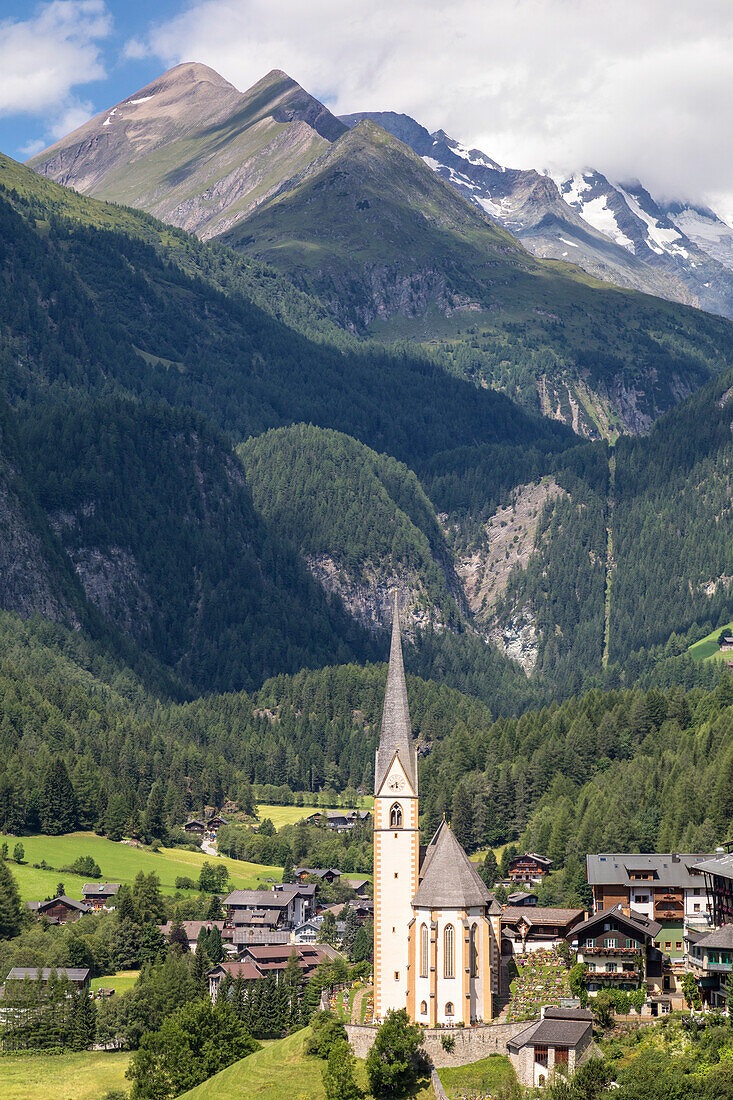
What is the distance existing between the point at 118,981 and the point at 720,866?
248ft

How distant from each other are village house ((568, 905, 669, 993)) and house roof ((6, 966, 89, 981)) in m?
65.0

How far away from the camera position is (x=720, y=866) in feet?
467

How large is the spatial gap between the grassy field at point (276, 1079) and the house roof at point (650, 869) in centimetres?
3134

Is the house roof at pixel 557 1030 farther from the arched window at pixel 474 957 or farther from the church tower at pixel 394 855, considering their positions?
the church tower at pixel 394 855

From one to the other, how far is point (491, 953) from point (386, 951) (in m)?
7.91

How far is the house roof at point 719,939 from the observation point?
128 m

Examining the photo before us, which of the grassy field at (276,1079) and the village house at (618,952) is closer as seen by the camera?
the grassy field at (276,1079)

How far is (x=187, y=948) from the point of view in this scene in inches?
7840

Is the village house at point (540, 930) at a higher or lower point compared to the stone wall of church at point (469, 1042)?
higher

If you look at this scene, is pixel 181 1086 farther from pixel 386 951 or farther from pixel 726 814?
pixel 726 814

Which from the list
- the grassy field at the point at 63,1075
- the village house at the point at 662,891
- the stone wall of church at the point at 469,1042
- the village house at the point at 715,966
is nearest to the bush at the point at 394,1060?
the stone wall of church at the point at 469,1042

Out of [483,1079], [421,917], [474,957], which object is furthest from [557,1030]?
[421,917]

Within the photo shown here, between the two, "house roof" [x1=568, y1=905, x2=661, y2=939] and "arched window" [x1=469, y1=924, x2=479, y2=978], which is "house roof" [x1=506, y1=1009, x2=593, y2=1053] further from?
"house roof" [x1=568, y1=905, x2=661, y2=939]

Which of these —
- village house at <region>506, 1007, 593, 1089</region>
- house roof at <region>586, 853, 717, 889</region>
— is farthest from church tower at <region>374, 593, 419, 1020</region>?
house roof at <region>586, 853, 717, 889</region>
